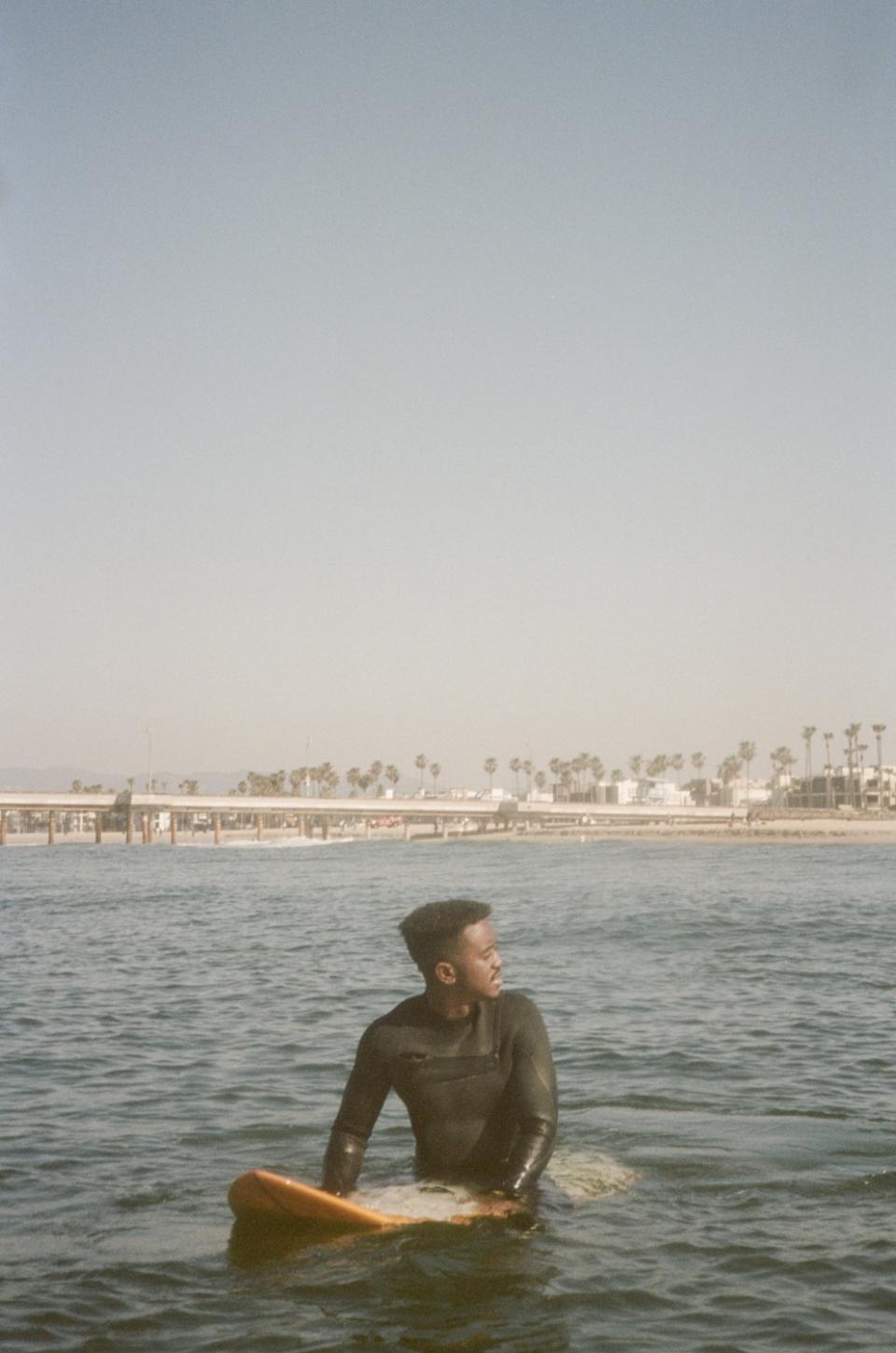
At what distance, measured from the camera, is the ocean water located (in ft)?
22.6

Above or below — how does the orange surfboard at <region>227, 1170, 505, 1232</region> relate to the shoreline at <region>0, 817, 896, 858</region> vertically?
above

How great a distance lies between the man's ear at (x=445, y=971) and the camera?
282 inches

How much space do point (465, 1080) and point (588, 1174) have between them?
231 cm

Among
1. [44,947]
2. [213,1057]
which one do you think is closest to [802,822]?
[44,947]

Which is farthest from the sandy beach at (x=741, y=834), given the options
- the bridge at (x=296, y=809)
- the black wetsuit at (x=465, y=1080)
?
the black wetsuit at (x=465, y=1080)

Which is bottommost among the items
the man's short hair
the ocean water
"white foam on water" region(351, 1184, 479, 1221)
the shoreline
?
the shoreline

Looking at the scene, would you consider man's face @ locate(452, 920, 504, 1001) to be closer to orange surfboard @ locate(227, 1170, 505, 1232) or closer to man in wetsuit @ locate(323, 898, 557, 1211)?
man in wetsuit @ locate(323, 898, 557, 1211)

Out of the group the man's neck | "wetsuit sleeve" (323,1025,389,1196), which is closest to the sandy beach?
"wetsuit sleeve" (323,1025,389,1196)

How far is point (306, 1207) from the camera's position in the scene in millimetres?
7539

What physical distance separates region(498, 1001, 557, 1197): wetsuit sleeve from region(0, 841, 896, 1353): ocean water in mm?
474

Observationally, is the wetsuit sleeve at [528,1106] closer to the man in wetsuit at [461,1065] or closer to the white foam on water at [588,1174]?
the man in wetsuit at [461,1065]

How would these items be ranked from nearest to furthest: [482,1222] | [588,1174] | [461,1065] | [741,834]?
[461,1065] → [482,1222] → [588,1174] → [741,834]

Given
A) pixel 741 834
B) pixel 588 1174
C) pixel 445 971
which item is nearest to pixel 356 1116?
pixel 445 971

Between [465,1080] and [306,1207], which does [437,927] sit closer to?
[465,1080]
